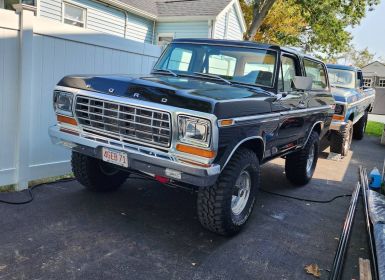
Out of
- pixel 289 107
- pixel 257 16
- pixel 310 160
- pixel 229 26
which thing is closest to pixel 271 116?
pixel 289 107

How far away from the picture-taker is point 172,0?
16734mm

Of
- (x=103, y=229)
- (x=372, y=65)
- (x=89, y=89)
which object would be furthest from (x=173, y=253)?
(x=372, y=65)

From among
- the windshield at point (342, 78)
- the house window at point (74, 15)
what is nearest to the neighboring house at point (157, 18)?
the house window at point (74, 15)

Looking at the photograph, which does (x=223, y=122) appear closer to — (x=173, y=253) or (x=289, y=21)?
(x=173, y=253)

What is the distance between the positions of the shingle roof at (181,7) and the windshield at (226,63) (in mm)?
9933

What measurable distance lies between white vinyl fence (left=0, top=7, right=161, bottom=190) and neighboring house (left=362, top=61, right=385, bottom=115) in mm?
22378

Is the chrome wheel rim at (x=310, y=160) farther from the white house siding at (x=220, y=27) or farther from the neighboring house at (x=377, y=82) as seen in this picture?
the neighboring house at (x=377, y=82)

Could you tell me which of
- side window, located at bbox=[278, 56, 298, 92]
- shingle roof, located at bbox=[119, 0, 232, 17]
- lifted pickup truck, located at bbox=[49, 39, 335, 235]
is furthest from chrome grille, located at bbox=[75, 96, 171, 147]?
shingle roof, located at bbox=[119, 0, 232, 17]

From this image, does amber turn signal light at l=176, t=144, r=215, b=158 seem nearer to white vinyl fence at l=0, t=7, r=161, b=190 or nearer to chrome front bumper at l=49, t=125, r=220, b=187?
chrome front bumper at l=49, t=125, r=220, b=187

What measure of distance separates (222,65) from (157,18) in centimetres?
1111

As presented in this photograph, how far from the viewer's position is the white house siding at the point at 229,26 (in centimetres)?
1528

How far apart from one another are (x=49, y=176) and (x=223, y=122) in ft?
9.75

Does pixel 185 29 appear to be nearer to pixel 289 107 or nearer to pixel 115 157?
pixel 289 107

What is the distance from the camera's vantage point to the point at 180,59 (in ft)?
16.6
